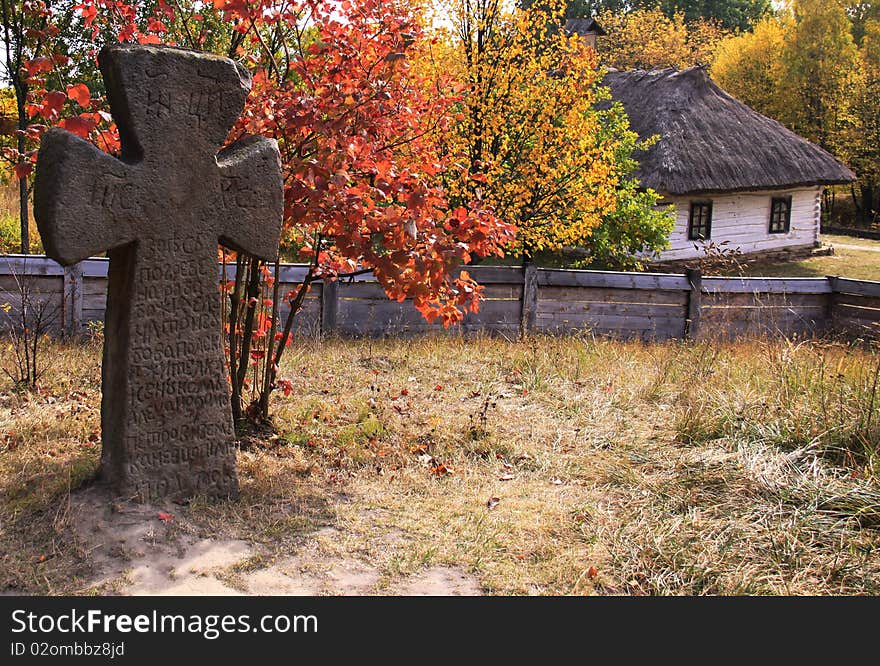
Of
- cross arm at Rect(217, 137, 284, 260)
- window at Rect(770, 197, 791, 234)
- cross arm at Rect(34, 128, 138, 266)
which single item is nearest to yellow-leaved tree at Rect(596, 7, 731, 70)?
window at Rect(770, 197, 791, 234)

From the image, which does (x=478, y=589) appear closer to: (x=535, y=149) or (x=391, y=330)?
(x=391, y=330)

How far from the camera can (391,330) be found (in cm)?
1006

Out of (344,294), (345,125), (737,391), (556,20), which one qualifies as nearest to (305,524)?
(345,125)

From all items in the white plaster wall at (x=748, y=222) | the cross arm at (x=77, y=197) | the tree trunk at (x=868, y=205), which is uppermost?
the tree trunk at (x=868, y=205)

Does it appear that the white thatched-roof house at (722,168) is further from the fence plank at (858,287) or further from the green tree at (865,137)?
the fence plank at (858,287)

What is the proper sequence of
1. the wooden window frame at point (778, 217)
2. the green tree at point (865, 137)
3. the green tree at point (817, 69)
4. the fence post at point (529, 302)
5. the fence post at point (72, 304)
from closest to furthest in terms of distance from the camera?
the fence post at point (72, 304) < the fence post at point (529, 302) < the wooden window frame at point (778, 217) < the green tree at point (865, 137) < the green tree at point (817, 69)

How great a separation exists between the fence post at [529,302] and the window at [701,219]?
1214cm

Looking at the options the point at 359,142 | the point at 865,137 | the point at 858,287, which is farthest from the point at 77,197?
the point at 865,137

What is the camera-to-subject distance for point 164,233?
179 inches

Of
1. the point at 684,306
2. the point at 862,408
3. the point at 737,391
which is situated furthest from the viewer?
the point at 684,306

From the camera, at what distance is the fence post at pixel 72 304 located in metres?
8.85

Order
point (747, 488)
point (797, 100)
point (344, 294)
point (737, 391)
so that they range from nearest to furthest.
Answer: point (747, 488) < point (737, 391) < point (344, 294) < point (797, 100)

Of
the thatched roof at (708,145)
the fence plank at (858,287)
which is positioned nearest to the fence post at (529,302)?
the fence plank at (858,287)

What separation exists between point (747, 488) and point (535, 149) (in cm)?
730
